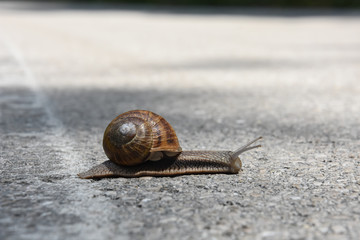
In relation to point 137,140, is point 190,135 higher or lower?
lower

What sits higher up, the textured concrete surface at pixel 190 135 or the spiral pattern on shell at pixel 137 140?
the spiral pattern on shell at pixel 137 140

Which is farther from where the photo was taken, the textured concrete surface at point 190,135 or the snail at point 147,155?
the snail at point 147,155

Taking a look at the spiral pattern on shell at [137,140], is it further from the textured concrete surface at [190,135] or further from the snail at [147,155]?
the textured concrete surface at [190,135]

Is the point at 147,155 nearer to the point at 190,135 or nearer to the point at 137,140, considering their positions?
the point at 137,140

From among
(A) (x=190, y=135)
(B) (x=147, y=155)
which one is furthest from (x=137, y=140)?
(A) (x=190, y=135)

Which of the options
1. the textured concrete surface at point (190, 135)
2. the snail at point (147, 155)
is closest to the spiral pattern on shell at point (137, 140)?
the snail at point (147, 155)

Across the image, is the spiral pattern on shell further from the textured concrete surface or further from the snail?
the textured concrete surface
